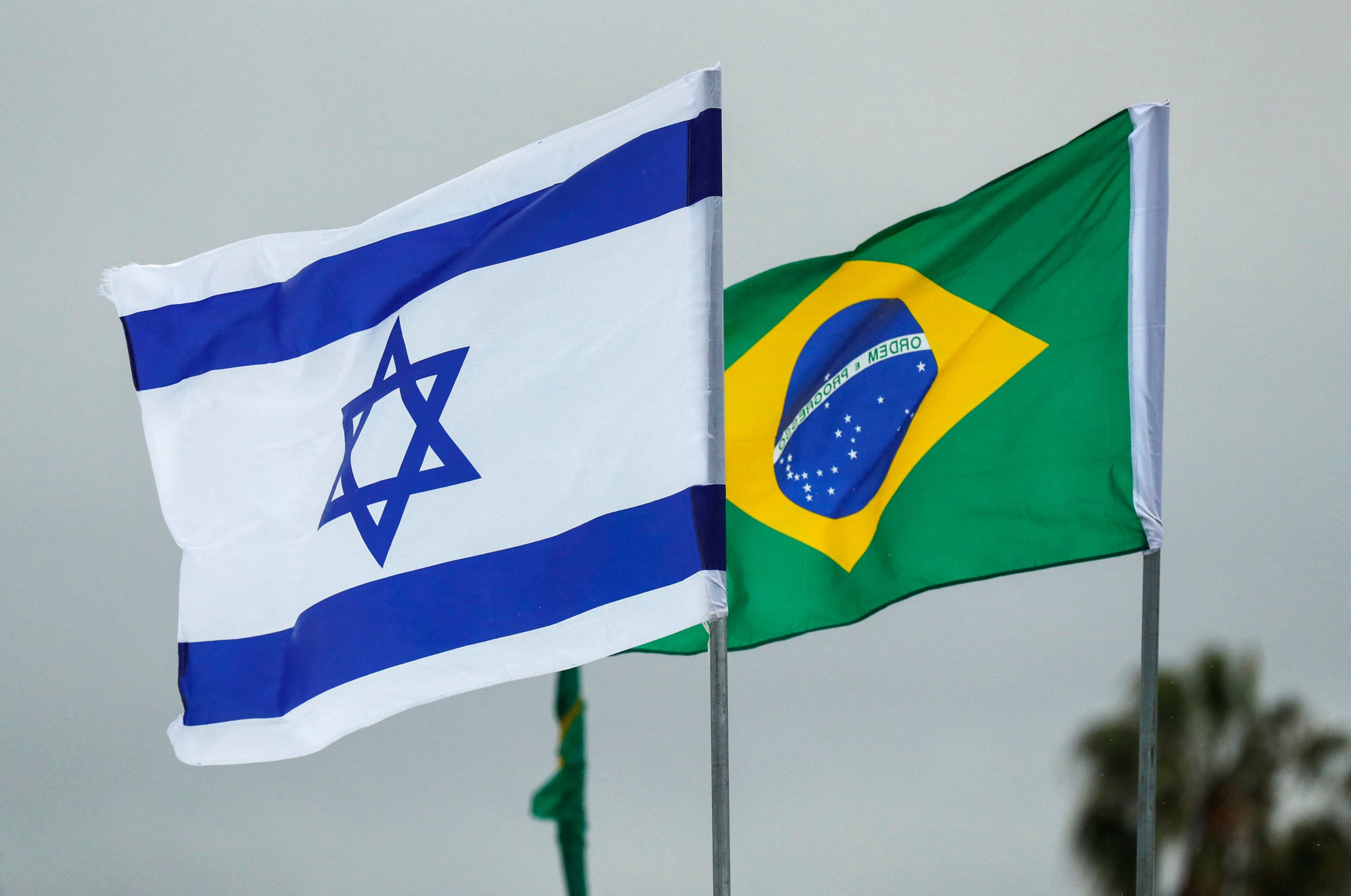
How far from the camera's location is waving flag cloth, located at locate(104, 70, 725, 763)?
7.87 meters

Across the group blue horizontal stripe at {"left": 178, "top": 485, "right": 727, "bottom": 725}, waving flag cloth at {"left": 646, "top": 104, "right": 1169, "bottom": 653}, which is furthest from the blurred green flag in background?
waving flag cloth at {"left": 646, "top": 104, "right": 1169, "bottom": 653}

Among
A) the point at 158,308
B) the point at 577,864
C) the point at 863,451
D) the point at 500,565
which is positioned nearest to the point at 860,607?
the point at 863,451

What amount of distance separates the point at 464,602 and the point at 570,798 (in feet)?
5.39

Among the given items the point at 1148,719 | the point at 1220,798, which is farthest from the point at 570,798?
the point at 1220,798

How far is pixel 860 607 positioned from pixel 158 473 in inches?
182

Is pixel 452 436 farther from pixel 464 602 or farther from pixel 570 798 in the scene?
pixel 570 798

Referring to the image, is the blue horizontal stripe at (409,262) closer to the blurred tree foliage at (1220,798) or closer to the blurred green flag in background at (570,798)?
the blurred green flag in background at (570,798)

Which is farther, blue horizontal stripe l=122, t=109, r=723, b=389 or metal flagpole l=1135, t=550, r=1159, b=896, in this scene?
metal flagpole l=1135, t=550, r=1159, b=896

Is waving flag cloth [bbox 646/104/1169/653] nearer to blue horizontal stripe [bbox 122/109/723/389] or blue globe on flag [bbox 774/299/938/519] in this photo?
blue globe on flag [bbox 774/299/938/519]

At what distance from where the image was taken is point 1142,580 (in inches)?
385

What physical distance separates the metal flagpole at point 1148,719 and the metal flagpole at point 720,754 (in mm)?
3029

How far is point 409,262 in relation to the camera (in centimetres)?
884

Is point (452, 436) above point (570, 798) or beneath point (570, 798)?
above

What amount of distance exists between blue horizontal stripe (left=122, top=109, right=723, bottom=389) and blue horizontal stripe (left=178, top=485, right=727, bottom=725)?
1.56m
